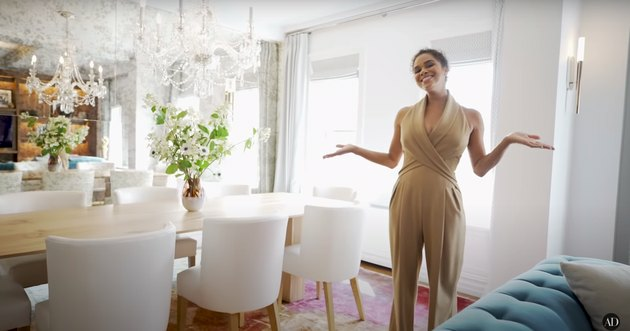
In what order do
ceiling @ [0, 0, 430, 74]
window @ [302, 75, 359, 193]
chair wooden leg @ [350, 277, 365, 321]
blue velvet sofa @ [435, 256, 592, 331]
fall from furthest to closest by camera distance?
window @ [302, 75, 359, 193]
ceiling @ [0, 0, 430, 74]
chair wooden leg @ [350, 277, 365, 321]
blue velvet sofa @ [435, 256, 592, 331]

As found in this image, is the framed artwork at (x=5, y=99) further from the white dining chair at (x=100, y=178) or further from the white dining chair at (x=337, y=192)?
the white dining chair at (x=337, y=192)

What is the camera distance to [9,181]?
292 cm

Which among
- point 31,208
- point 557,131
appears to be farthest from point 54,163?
point 557,131

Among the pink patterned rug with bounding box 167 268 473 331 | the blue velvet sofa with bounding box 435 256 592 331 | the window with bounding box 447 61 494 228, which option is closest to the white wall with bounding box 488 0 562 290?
the window with bounding box 447 61 494 228

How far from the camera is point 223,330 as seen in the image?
2449mm

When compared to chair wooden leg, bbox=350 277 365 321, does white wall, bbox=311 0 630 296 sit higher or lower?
higher

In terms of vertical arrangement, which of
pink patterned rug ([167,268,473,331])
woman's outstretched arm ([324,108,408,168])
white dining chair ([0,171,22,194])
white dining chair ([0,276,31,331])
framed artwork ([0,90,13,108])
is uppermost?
framed artwork ([0,90,13,108])

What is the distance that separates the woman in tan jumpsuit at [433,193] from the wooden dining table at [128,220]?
0.65 m

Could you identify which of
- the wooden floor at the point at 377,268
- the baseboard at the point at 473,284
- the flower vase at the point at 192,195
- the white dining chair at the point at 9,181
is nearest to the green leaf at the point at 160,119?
the flower vase at the point at 192,195

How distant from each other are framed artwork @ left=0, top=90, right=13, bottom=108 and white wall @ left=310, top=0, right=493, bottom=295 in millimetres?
3046

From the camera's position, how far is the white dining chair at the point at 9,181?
9.50ft

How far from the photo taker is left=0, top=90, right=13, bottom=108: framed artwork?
3.19 metres

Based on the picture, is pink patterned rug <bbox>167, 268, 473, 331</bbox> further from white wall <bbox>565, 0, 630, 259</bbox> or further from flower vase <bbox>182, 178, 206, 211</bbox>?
white wall <bbox>565, 0, 630, 259</bbox>

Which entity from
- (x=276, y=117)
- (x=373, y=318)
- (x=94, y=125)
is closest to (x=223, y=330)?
(x=373, y=318)
